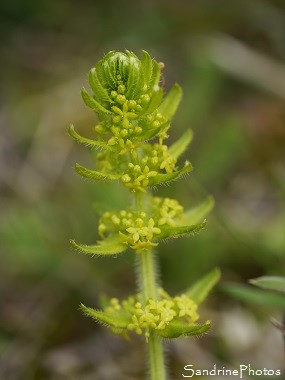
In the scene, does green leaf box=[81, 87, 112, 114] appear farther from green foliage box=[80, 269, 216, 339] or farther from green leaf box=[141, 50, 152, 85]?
green foliage box=[80, 269, 216, 339]

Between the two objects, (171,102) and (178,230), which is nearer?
(178,230)

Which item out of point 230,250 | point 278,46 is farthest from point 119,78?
point 278,46

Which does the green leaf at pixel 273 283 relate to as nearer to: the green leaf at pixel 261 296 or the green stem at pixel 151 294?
the green leaf at pixel 261 296

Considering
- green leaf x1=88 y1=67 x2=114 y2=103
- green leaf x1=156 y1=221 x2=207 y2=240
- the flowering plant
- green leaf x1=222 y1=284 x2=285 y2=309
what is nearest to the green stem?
the flowering plant

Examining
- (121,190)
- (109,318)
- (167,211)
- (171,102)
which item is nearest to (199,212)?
(167,211)

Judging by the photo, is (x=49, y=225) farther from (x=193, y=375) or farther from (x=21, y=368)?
(x=193, y=375)

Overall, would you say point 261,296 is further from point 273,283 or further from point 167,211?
point 167,211

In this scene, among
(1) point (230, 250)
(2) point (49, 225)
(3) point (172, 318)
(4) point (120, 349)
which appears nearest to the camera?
(3) point (172, 318)
